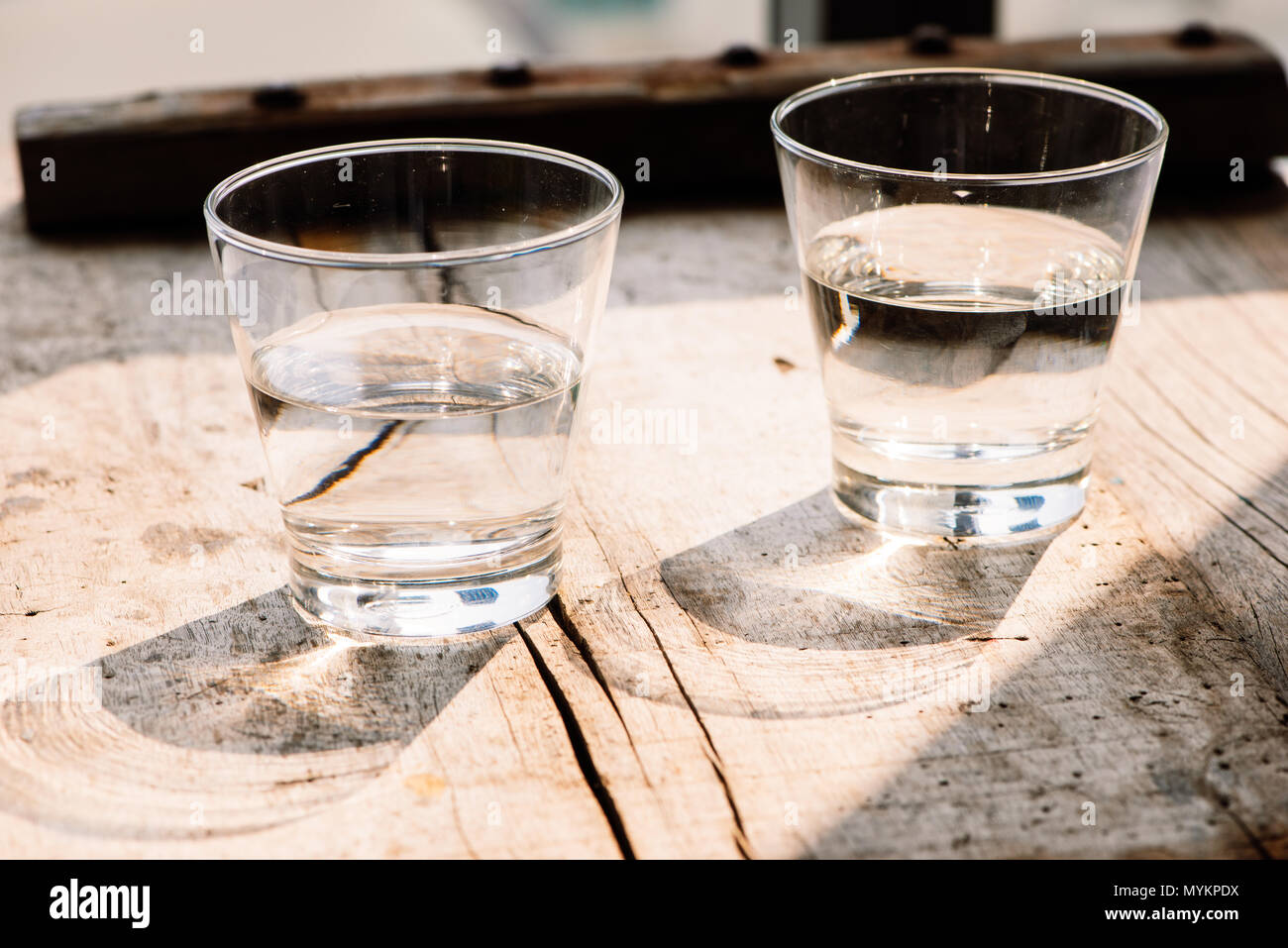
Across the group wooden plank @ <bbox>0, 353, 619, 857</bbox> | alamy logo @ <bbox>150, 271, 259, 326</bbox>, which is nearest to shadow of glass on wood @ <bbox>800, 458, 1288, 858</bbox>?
wooden plank @ <bbox>0, 353, 619, 857</bbox>

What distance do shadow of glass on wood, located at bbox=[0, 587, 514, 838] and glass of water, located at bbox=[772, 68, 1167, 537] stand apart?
0.26 meters

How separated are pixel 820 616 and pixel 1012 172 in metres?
0.34

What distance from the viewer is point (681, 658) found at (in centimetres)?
76

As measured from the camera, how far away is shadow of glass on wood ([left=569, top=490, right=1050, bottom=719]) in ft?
2.40

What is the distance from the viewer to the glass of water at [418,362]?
2.39ft

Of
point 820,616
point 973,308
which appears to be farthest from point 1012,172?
point 820,616

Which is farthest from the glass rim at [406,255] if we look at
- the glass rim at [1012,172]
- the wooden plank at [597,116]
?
the wooden plank at [597,116]

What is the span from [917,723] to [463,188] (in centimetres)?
39
